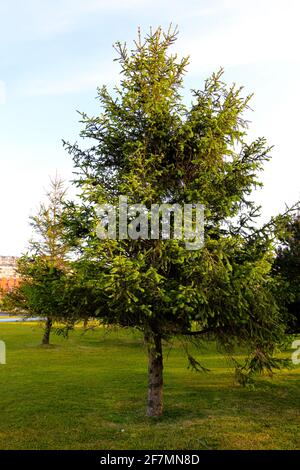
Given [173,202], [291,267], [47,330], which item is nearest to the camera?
[173,202]

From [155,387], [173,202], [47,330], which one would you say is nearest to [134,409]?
[155,387]

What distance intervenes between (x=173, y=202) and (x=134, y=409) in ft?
21.9

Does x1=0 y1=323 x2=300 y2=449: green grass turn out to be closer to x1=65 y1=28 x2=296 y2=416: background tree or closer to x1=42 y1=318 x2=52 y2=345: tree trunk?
x1=65 y1=28 x2=296 y2=416: background tree

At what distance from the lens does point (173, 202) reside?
11586mm

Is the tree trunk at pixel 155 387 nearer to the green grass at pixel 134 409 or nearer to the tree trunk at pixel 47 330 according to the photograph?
the green grass at pixel 134 409

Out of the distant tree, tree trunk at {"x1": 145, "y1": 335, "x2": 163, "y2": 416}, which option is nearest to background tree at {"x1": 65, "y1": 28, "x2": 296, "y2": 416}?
tree trunk at {"x1": 145, "y1": 335, "x2": 163, "y2": 416}

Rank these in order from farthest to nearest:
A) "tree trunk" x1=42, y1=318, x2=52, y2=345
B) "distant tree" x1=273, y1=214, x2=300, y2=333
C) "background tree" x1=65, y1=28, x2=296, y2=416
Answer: "tree trunk" x1=42, y1=318, x2=52, y2=345, "distant tree" x1=273, y1=214, x2=300, y2=333, "background tree" x1=65, y1=28, x2=296, y2=416

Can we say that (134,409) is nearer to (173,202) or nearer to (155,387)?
(155,387)

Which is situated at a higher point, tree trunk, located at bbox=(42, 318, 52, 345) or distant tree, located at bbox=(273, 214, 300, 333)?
distant tree, located at bbox=(273, 214, 300, 333)

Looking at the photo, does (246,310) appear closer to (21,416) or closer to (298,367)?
(21,416)

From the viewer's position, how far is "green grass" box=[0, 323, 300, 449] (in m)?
10.2

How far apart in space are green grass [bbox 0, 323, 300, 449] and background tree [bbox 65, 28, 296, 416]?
150 cm

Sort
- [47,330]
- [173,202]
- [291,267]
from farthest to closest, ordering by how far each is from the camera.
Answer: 1. [47,330]
2. [291,267]
3. [173,202]

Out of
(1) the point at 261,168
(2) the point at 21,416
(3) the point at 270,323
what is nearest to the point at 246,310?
(3) the point at 270,323
